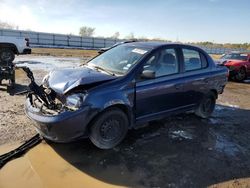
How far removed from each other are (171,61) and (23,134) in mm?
3119

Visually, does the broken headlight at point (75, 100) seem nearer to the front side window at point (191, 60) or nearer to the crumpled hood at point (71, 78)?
the crumpled hood at point (71, 78)

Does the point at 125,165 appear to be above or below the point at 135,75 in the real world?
below

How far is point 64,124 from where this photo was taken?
13.4 feet

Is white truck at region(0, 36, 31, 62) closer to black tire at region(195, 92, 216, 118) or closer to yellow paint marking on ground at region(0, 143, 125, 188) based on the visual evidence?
black tire at region(195, 92, 216, 118)

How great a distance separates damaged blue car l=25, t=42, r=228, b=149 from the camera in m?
4.27

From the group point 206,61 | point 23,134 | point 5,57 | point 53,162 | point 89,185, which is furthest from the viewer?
point 5,57

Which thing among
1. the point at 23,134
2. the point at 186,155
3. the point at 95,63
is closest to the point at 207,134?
the point at 186,155

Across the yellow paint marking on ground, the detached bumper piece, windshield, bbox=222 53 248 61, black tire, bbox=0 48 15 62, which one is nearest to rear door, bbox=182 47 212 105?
the yellow paint marking on ground

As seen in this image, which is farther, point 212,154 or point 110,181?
point 212,154

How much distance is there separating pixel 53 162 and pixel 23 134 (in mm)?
1222

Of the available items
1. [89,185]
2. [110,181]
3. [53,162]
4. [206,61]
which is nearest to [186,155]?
[110,181]

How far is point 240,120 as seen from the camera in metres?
7.05

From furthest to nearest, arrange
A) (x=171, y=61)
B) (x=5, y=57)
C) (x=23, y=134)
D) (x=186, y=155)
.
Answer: (x=5, y=57)
(x=171, y=61)
(x=23, y=134)
(x=186, y=155)

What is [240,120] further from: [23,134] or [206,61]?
[23,134]
